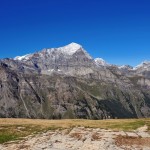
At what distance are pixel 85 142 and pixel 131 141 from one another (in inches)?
243

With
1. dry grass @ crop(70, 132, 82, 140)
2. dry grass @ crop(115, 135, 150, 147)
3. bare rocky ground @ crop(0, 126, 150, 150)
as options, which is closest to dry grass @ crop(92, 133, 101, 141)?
bare rocky ground @ crop(0, 126, 150, 150)

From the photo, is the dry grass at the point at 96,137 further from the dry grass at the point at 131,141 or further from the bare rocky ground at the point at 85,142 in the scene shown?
the dry grass at the point at 131,141

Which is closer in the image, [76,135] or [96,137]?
[96,137]

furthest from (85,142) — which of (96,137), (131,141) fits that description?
(131,141)

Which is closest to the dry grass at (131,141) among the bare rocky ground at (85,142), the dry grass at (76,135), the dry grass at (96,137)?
the bare rocky ground at (85,142)

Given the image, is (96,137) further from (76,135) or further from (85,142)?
(85,142)

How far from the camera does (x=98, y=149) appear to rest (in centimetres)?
3947

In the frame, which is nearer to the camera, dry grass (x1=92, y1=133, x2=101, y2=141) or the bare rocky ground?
the bare rocky ground

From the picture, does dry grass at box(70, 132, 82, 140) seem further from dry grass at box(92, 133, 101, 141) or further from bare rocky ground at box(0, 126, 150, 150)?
dry grass at box(92, 133, 101, 141)

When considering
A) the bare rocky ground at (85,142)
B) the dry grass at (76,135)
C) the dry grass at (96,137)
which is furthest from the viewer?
the dry grass at (76,135)

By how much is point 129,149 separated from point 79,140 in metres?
8.16

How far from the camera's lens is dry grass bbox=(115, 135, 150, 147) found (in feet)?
141

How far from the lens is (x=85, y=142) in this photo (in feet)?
143

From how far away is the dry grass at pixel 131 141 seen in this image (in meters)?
43.1
